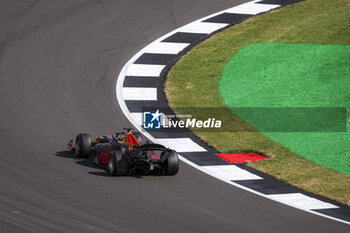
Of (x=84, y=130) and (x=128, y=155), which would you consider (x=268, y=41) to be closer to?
(x=84, y=130)

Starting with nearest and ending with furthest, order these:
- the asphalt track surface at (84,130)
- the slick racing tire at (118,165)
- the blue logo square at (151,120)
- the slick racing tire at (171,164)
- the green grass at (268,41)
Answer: the asphalt track surface at (84,130) < the slick racing tire at (118,165) < the slick racing tire at (171,164) < the green grass at (268,41) < the blue logo square at (151,120)

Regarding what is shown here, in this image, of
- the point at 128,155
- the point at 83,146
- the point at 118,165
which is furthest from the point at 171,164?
the point at 83,146

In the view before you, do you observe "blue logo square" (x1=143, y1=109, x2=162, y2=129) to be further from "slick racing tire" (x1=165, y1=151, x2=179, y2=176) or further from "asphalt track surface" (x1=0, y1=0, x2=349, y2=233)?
→ "slick racing tire" (x1=165, y1=151, x2=179, y2=176)

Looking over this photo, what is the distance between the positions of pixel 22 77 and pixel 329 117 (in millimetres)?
7709

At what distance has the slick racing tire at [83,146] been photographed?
12984mm

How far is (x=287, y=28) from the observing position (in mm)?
20750

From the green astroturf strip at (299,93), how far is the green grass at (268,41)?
32 cm

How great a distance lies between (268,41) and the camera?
20.0 m

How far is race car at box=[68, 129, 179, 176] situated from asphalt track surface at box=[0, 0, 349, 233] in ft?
0.67

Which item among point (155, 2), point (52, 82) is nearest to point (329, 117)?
point (52, 82)

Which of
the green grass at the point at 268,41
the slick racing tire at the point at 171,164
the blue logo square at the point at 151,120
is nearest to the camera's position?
the slick racing tire at the point at 171,164

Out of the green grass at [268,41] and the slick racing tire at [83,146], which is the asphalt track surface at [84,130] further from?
the green grass at [268,41]

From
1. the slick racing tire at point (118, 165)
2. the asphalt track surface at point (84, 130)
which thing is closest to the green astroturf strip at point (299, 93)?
the asphalt track surface at point (84, 130)

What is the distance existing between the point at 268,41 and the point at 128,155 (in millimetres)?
8861
